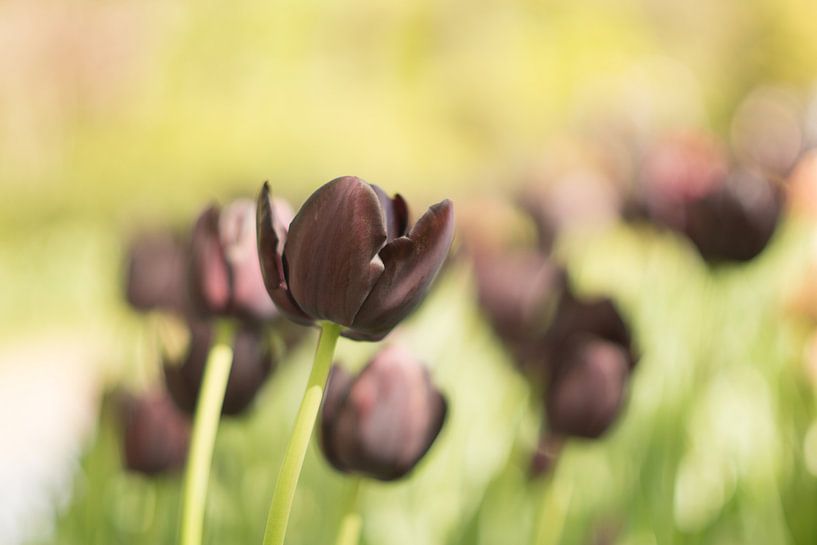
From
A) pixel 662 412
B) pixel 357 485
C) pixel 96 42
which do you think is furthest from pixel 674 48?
pixel 357 485

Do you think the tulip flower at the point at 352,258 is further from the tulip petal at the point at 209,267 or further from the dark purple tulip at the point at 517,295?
the dark purple tulip at the point at 517,295

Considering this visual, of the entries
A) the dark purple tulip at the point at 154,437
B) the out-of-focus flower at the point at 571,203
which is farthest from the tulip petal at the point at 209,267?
the out-of-focus flower at the point at 571,203

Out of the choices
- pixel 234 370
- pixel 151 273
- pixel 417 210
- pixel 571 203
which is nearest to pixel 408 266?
pixel 234 370

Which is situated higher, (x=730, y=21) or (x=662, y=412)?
(x=730, y=21)

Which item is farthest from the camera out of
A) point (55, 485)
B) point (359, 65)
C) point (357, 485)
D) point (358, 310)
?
point (359, 65)

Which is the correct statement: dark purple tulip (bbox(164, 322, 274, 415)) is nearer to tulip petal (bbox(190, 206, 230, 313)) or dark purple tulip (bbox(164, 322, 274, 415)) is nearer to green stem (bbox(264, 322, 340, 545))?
tulip petal (bbox(190, 206, 230, 313))

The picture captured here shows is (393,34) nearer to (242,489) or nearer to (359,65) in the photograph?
(359,65)
